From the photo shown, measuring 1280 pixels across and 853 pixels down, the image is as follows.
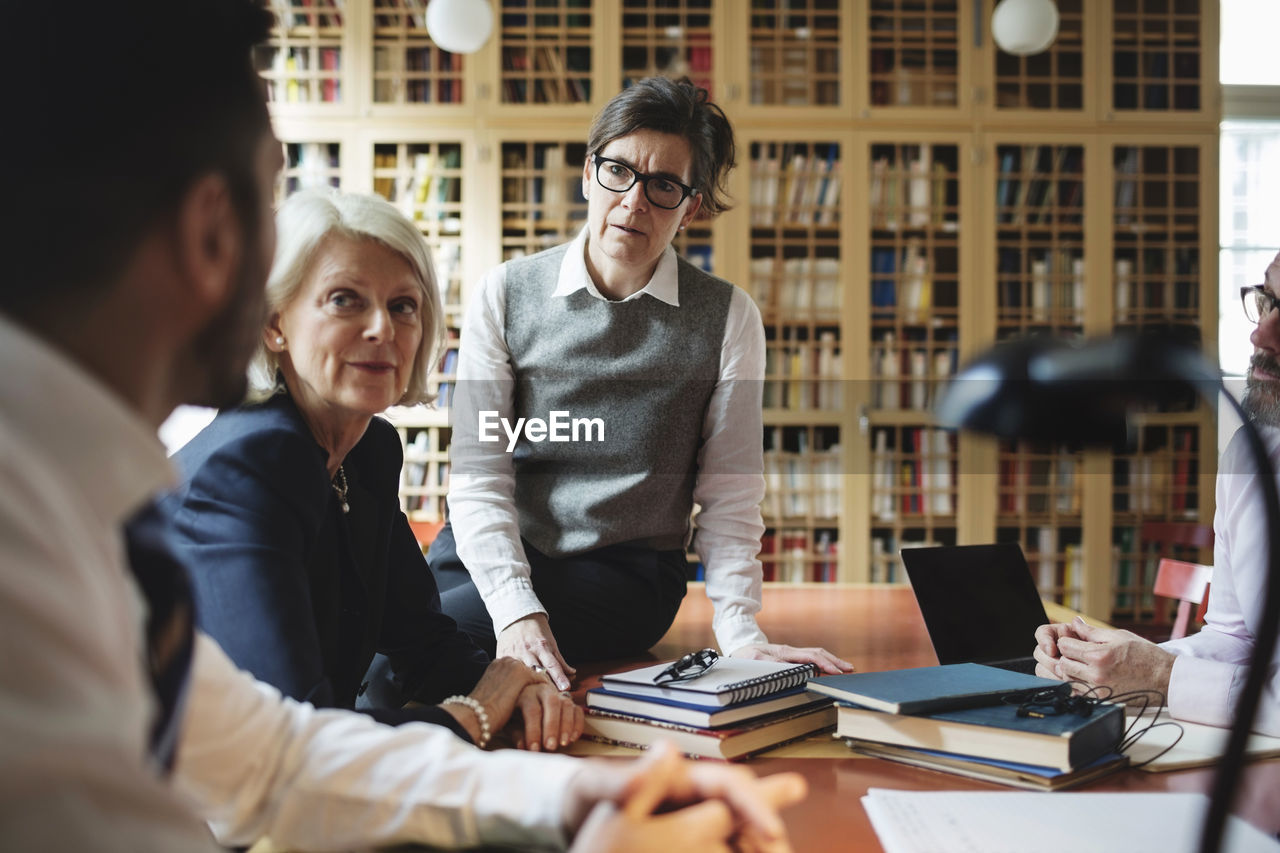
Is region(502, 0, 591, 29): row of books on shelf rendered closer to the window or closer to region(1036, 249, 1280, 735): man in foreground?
the window

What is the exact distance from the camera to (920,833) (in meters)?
0.74

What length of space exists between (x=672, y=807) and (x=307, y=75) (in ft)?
14.9

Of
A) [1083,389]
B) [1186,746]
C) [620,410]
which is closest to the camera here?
[1083,389]

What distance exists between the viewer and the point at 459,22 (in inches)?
133

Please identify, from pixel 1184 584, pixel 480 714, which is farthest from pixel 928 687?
pixel 1184 584

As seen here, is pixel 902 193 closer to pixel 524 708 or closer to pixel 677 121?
pixel 677 121

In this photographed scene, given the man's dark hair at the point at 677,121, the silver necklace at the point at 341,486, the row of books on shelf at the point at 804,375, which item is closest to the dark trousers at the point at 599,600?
the silver necklace at the point at 341,486

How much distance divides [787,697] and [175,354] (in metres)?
0.76

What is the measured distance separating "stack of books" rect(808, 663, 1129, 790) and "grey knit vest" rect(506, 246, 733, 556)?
741mm

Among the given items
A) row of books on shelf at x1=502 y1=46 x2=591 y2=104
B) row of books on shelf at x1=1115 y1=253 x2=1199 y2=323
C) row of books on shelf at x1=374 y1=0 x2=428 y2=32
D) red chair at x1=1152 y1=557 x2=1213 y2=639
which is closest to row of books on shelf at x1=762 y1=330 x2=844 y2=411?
row of books on shelf at x1=1115 y1=253 x2=1199 y2=323

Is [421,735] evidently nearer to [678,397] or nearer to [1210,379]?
[1210,379]

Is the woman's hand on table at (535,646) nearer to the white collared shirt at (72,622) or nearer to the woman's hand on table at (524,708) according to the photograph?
the woman's hand on table at (524,708)

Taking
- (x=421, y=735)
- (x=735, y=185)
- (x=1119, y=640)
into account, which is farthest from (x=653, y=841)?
(x=735, y=185)

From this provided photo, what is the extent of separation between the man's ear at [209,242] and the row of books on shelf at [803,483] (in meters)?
4.03
